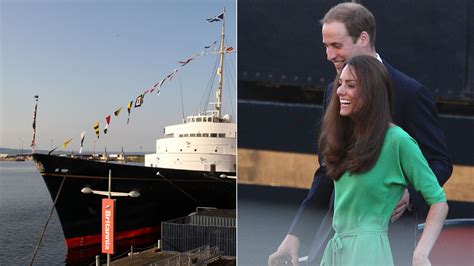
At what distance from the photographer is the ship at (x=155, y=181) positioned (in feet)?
37.1

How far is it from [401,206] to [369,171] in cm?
31

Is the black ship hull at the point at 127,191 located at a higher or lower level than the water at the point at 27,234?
higher

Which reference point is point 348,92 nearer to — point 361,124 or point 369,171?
point 361,124

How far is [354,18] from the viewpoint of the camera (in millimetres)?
3230

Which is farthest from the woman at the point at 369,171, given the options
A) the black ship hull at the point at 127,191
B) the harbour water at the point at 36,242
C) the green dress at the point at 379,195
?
the black ship hull at the point at 127,191

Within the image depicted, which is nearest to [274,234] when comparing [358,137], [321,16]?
[358,137]

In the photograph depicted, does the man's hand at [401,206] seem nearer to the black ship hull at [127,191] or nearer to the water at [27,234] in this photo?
the black ship hull at [127,191]

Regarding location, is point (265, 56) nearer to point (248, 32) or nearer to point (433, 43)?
point (248, 32)

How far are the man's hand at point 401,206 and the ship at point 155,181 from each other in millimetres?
8483

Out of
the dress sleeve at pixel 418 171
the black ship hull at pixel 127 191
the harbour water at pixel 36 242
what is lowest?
the harbour water at pixel 36 242

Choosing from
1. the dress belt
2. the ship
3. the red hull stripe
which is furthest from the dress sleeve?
the red hull stripe

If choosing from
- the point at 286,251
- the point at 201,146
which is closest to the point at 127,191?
the point at 201,146

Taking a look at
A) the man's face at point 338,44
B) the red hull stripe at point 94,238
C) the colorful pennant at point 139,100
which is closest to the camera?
the man's face at point 338,44

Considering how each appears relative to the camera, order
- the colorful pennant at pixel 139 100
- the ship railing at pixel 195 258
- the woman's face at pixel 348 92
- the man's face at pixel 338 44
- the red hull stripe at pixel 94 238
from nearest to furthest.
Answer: the woman's face at pixel 348 92 → the man's face at pixel 338 44 → the ship railing at pixel 195 258 → the colorful pennant at pixel 139 100 → the red hull stripe at pixel 94 238
